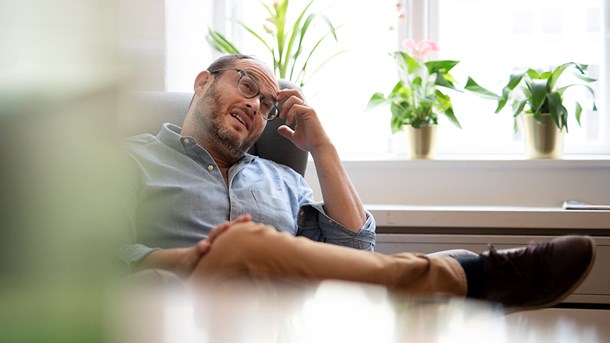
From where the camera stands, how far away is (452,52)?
2904 mm

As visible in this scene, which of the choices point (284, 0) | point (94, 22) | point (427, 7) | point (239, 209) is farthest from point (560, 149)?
point (94, 22)

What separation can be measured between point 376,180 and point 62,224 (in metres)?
2.60

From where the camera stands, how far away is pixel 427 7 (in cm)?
286

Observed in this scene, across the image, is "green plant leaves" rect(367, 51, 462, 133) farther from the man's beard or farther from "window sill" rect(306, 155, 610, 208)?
the man's beard

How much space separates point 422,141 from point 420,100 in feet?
0.51

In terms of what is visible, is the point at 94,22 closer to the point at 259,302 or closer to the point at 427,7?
the point at 259,302

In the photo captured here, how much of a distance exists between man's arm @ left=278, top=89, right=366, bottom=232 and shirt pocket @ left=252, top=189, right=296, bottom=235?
87 millimetres

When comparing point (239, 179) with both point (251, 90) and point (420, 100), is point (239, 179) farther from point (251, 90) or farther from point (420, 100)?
point (420, 100)

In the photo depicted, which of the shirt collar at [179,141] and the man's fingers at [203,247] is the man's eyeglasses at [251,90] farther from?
the man's fingers at [203,247]

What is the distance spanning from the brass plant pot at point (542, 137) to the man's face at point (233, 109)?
123 cm

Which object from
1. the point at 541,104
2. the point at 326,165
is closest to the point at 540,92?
the point at 541,104

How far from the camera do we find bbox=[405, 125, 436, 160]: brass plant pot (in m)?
2.62

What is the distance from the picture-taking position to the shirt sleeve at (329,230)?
155cm

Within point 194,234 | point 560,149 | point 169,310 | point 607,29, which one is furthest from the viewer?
point 607,29
